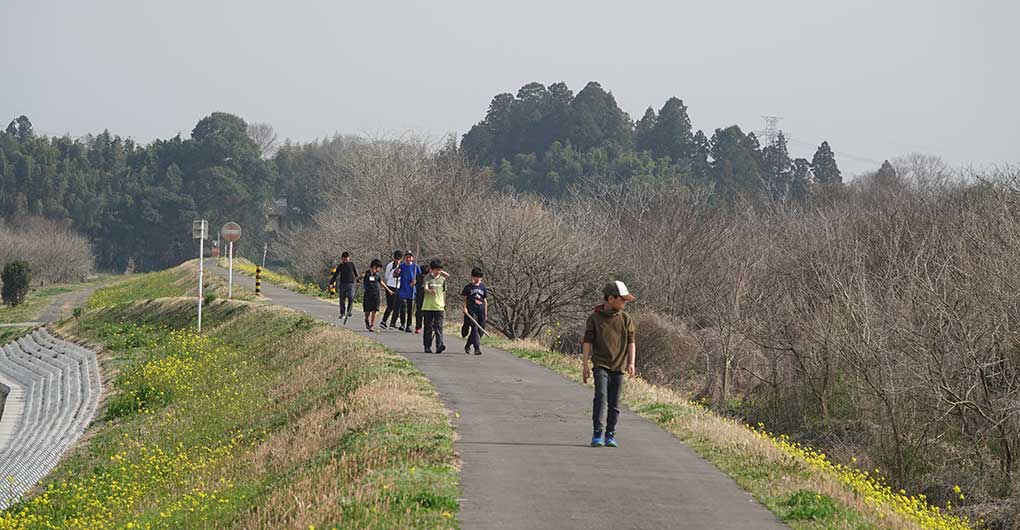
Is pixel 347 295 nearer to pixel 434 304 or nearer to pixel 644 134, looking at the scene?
pixel 434 304

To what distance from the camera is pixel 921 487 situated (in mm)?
23219

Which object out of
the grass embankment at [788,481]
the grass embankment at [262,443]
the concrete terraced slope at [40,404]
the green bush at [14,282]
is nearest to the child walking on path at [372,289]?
the grass embankment at [262,443]

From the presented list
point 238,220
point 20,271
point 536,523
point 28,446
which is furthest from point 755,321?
point 238,220

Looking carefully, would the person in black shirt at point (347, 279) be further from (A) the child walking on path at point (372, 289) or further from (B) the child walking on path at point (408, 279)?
(B) the child walking on path at point (408, 279)

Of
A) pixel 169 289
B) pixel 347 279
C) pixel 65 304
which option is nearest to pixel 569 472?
pixel 347 279

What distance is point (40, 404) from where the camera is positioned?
32.4 meters

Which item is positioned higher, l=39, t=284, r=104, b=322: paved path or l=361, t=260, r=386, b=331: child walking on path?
l=361, t=260, r=386, b=331: child walking on path

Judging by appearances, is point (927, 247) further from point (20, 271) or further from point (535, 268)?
point (20, 271)

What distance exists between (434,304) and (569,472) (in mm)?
11636

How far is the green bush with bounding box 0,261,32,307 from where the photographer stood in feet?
227

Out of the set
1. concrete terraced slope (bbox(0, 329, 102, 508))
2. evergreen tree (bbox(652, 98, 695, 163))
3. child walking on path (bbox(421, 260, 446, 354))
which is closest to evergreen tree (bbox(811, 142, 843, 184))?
evergreen tree (bbox(652, 98, 695, 163))

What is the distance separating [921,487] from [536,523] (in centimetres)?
1568

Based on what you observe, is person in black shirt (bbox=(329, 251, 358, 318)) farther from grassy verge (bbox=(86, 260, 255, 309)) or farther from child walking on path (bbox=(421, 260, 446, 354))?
grassy verge (bbox=(86, 260, 255, 309))

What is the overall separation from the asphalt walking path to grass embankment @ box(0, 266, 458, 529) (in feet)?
1.16
